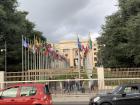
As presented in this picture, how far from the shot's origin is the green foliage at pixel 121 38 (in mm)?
60656

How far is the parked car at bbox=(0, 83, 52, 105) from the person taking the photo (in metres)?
19.5

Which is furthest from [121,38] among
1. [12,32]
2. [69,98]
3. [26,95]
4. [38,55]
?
[26,95]

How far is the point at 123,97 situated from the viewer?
2100 cm

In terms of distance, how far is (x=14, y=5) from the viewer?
2876 inches

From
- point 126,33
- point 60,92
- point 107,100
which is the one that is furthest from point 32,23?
point 107,100

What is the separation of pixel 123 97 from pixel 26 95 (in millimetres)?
4798

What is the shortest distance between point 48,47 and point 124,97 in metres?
41.5

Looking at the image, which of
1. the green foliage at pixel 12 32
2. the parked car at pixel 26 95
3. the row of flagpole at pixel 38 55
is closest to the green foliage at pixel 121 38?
the row of flagpole at pixel 38 55

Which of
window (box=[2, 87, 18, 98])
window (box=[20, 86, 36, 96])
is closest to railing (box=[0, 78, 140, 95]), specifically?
window (box=[2, 87, 18, 98])

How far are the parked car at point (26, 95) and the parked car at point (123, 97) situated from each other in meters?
2.96

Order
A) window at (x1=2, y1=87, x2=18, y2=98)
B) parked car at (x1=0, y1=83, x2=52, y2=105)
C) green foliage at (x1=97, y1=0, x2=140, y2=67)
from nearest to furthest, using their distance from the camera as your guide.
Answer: parked car at (x1=0, y1=83, x2=52, y2=105), window at (x1=2, y1=87, x2=18, y2=98), green foliage at (x1=97, y1=0, x2=140, y2=67)

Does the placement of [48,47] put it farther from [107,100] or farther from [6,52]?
[107,100]

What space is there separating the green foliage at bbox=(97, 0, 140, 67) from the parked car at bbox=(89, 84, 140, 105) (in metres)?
38.6

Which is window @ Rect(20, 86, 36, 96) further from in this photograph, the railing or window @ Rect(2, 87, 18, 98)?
the railing
